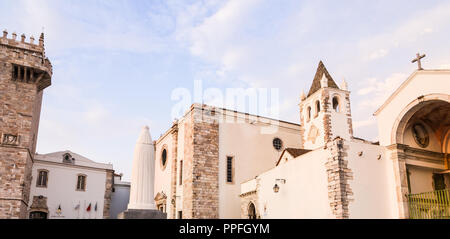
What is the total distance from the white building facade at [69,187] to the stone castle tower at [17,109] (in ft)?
17.7

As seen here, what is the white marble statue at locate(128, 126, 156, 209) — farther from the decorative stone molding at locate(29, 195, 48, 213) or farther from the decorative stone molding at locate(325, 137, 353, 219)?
the decorative stone molding at locate(29, 195, 48, 213)

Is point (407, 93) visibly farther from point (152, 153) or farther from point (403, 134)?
point (152, 153)

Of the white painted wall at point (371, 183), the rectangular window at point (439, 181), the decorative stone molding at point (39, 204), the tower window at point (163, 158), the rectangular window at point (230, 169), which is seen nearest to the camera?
the white painted wall at point (371, 183)

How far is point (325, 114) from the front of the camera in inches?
885

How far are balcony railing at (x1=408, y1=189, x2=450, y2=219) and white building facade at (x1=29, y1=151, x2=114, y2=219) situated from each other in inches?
959

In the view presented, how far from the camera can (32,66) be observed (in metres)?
23.0

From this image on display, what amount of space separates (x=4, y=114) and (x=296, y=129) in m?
19.5

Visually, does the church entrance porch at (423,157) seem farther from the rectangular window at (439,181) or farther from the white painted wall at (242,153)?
the white painted wall at (242,153)

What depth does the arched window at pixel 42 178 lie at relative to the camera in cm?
2808

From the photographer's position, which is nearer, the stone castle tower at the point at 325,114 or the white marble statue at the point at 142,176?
the white marble statue at the point at 142,176

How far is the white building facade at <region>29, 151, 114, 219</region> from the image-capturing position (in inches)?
1094

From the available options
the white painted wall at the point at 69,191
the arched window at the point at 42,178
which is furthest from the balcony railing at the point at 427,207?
the arched window at the point at 42,178

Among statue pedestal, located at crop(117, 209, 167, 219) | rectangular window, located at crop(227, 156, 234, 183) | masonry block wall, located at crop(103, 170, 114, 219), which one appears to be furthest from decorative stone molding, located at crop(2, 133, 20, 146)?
statue pedestal, located at crop(117, 209, 167, 219)
